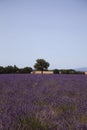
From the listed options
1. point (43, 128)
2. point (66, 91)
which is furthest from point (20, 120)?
point (66, 91)

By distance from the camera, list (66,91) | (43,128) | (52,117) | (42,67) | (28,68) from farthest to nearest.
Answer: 1. (42,67)
2. (28,68)
3. (66,91)
4. (52,117)
5. (43,128)

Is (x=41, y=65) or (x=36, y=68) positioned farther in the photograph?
(x=41, y=65)

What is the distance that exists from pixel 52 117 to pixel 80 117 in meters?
0.27

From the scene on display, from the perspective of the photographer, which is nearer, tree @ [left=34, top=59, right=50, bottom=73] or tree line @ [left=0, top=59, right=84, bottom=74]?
tree line @ [left=0, top=59, right=84, bottom=74]

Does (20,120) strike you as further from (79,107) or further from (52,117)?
(79,107)

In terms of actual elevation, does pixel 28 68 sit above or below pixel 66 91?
above

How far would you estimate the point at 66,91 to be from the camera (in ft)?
13.6

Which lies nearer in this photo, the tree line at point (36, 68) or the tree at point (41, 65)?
the tree line at point (36, 68)

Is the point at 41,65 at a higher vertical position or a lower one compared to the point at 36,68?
higher

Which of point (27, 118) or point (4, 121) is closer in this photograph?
point (4, 121)

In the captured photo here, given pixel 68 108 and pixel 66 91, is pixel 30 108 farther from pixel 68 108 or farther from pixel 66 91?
pixel 66 91

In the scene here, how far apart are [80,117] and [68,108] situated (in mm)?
393

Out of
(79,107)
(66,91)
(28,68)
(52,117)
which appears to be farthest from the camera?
(28,68)

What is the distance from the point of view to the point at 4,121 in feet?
5.63
